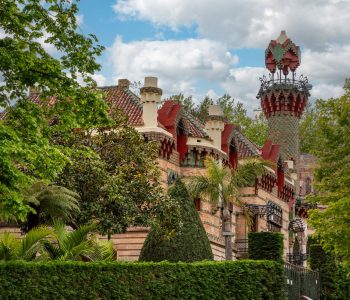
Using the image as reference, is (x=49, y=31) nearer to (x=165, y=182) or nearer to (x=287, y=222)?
(x=165, y=182)

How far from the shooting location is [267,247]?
93.3 feet

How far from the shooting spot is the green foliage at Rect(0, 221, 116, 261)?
66.9 ft

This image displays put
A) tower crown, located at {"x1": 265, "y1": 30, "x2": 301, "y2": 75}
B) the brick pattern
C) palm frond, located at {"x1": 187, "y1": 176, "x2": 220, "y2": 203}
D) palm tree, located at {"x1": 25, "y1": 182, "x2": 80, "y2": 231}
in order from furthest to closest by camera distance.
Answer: tower crown, located at {"x1": 265, "y1": 30, "x2": 301, "y2": 75} < the brick pattern < palm frond, located at {"x1": 187, "y1": 176, "x2": 220, "y2": 203} < palm tree, located at {"x1": 25, "y1": 182, "x2": 80, "y2": 231}

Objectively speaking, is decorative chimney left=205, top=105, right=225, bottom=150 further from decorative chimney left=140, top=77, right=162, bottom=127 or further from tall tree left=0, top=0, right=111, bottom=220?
tall tree left=0, top=0, right=111, bottom=220

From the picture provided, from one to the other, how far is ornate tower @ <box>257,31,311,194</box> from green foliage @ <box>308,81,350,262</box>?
2611 cm

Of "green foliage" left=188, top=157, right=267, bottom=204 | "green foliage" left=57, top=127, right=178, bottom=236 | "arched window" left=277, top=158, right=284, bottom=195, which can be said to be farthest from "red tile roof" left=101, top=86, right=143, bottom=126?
"arched window" left=277, top=158, right=284, bottom=195

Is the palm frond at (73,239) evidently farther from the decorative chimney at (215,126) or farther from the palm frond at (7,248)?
the decorative chimney at (215,126)

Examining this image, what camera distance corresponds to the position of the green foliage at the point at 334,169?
3319cm

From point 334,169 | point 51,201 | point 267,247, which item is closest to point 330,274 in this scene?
point 334,169

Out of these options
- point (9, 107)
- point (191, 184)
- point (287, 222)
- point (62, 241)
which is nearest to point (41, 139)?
A: point (9, 107)

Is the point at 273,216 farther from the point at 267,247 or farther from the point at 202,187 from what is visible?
the point at 267,247

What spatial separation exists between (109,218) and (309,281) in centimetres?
1133

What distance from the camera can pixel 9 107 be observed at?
65.4 ft

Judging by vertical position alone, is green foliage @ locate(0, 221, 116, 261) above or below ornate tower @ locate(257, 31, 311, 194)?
below
